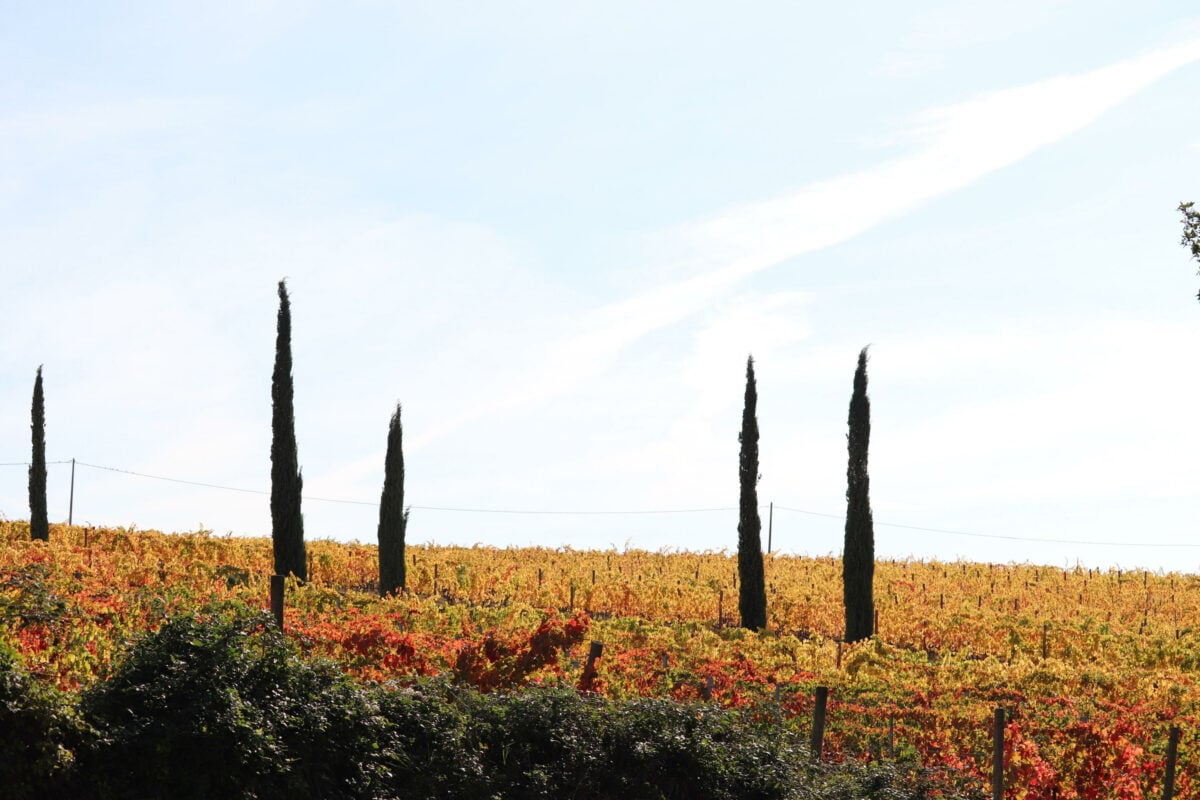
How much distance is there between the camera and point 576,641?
55.4ft

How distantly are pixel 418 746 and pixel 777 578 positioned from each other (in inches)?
A: 1108

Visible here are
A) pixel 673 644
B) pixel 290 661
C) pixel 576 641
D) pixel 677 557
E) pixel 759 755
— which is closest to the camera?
pixel 290 661

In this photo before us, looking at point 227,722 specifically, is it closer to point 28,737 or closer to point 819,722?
point 28,737

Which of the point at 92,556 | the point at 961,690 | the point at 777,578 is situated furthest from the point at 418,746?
the point at 777,578

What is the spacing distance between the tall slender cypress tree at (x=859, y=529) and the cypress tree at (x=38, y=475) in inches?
1049

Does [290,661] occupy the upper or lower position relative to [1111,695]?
upper

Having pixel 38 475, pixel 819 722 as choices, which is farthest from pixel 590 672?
pixel 38 475

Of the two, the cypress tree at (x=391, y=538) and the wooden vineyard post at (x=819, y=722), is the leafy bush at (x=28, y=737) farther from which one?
the cypress tree at (x=391, y=538)

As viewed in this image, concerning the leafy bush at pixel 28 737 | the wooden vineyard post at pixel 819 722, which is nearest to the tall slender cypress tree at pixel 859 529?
the wooden vineyard post at pixel 819 722

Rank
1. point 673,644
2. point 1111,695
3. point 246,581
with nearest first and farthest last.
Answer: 1. point 1111,695
2. point 673,644
3. point 246,581

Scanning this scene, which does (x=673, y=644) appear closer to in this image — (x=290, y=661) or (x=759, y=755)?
(x=759, y=755)

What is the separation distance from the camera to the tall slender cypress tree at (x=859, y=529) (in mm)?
30734

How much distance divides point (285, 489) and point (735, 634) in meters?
13.1

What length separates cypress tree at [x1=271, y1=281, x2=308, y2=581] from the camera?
30625 mm
